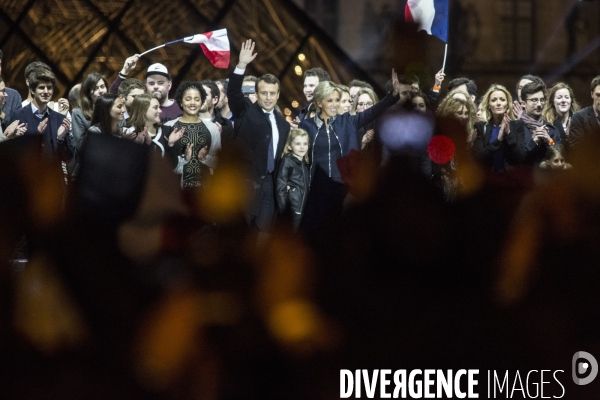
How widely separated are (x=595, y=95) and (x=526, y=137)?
51 cm

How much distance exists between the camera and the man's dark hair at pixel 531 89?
546 cm

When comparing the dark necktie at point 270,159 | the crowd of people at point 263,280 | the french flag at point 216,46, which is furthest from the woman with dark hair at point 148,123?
the crowd of people at point 263,280

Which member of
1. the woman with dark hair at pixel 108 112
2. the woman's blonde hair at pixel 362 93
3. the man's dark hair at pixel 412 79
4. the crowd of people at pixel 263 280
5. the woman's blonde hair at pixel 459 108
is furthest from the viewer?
the woman's blonde hair at pixel 362 93

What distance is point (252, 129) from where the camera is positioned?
18.0ft

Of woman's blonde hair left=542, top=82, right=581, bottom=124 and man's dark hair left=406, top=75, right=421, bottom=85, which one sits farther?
woman's blonde hair left=542, top=82, right=581, bottom=124

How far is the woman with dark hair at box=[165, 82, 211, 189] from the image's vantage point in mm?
4926

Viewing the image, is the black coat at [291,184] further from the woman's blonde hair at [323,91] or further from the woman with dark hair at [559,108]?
the woman with dark hair at [559,108]

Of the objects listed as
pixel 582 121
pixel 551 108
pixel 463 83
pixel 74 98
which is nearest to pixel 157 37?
pixel 74 98

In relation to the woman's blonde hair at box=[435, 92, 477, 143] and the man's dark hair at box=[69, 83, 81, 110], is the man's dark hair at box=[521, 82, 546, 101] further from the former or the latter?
the man's dark hair at box=[69, 83, 81, 110]

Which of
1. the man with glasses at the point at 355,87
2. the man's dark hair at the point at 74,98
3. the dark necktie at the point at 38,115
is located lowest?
the dark necktie at the point at 38,115

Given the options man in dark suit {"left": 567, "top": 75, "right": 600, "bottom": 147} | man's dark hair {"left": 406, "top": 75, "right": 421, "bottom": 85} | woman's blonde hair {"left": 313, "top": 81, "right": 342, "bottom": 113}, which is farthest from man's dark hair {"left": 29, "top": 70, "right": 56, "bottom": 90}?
man's dark hair {"left": 406, "top": 75, "right": 421, "bottom": 85}

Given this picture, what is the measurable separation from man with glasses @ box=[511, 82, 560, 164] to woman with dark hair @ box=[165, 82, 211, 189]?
1648 mm

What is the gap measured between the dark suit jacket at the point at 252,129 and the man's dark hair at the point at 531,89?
134cm

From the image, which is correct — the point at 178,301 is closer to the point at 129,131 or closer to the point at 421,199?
the point at 421,199
